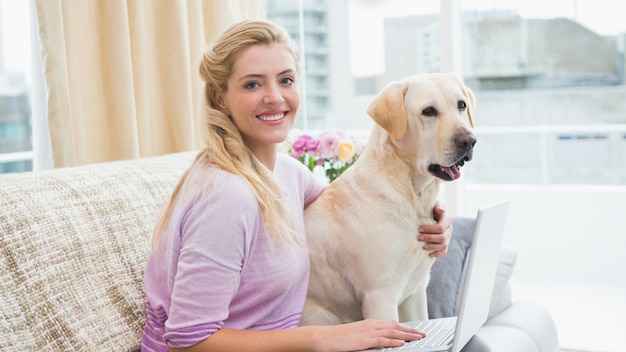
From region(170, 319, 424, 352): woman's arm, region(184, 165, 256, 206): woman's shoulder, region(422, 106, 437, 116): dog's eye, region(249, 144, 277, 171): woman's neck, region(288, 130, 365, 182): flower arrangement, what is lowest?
region(170, 319, 424, 352): woman's arm

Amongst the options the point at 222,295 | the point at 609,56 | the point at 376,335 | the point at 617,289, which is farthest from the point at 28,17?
the point at 617,289

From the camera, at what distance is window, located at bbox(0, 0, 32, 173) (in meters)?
2.41

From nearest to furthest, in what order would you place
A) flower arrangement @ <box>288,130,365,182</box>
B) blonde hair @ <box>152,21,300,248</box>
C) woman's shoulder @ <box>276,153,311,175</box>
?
blonde hair @ <box>152,21,300,248</box> → woman's shoulder @ <box>276,153,311,175</box> → flower arrangement @ <box>288,130,365,182</box>

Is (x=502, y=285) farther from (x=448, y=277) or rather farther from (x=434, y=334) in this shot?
(x=434, y=334)

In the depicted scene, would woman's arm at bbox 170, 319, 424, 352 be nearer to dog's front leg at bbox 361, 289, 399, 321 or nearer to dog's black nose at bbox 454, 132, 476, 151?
dog's front leg at bbox 361, 289, 399, 321

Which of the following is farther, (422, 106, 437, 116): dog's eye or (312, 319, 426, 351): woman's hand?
(422, 106, 437, 116): dog's eye

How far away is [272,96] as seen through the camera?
1.38 meters

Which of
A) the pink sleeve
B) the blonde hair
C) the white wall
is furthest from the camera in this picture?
the white wall

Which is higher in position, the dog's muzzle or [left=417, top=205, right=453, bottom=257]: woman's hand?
the dog's muzzle

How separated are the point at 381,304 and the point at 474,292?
246mm

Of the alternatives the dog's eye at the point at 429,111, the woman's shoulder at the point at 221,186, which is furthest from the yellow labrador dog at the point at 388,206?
the woman's shoulder at the point at 221,186

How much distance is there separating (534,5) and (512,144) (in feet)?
6.04

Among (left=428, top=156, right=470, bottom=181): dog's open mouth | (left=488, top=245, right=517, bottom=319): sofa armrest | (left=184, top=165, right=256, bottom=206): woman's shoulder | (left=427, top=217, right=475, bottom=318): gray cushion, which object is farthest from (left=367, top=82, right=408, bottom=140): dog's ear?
(left=488, top=245, right=517, bottom=319): sofa armrest

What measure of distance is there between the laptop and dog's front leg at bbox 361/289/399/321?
0.07 m
